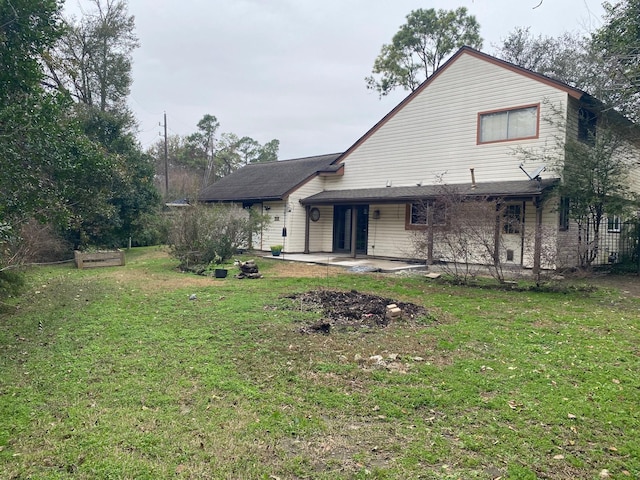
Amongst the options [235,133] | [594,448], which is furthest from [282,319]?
[235,133]

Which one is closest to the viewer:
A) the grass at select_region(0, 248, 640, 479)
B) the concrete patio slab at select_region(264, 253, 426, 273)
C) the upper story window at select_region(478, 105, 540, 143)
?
the grass at select_region(0, 248, 640, 479)

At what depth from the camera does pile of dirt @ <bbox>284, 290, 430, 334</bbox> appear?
6488 mm

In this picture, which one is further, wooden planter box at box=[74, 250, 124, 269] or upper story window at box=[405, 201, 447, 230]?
wooden planter box at box=[74, 250, 124, 269]

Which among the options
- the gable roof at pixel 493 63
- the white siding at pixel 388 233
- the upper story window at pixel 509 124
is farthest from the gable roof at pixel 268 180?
the upper story window at pixel 509 124

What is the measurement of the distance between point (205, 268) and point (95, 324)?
6.67m

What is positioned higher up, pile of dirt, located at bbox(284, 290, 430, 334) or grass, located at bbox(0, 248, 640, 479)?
pile of dirt, located at bbox(284, 290, 430, 334)

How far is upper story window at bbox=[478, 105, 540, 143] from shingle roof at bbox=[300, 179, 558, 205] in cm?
157

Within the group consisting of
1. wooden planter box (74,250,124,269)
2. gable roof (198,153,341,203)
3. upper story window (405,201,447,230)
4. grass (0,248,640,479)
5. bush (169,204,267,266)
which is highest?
gable roof (198,153,341,203)

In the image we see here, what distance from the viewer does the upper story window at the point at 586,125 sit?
12719 mm

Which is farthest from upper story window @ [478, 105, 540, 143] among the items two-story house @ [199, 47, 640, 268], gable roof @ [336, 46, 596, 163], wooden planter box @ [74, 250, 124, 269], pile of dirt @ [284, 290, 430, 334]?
wooden planter box @ [74, 250, 124, 269]

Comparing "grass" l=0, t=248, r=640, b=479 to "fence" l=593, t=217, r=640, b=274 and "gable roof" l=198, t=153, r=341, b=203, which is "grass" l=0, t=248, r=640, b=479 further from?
"gable roof" l=198, t=153, r=341, b=203

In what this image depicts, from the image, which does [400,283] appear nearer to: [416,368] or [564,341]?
[564,341]

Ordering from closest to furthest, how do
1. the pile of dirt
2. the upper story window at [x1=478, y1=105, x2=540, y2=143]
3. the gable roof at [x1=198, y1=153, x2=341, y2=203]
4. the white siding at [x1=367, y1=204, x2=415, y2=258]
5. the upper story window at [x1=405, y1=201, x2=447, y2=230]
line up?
the pile of dirt, the upper story window at [x1=405, y1=201, x2=447, y2=230], the upper story window at [x1=478, y1=105, x2=540, y2=143], the white siding at [x1=367, y1=204, x2=415, y2=258], the gable roof at [x1=198, y1=153, x2=341, y2=203]

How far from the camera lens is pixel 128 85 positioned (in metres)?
22.0
